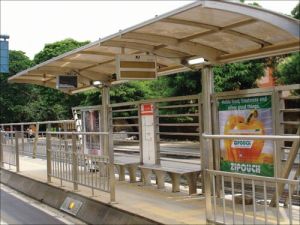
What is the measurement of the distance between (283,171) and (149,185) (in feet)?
14.3

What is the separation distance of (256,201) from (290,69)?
1032 inches

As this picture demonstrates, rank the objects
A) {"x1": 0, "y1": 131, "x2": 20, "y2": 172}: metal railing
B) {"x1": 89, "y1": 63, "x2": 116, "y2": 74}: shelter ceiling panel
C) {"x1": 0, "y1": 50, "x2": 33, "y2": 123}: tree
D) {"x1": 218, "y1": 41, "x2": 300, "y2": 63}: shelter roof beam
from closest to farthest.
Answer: {"x1": 218, "y1": 41, "x2": 300, "y2": 63}: shelter roof beam, {"x1": 89, "y1": 63, "x2": 116, "y2": 74}: shelter ceiling panel, {"x1": 0, "y1": 131, "x2": 20, "y2": 172}: metal railing, {"x1": 0, "y1": 50, "x2": 33, "y2": 123}: tree

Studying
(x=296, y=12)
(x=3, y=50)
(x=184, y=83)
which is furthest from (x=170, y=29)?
(x=296, y=12)

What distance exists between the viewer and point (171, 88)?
95.0 ft

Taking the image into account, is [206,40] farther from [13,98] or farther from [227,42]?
[13,98]

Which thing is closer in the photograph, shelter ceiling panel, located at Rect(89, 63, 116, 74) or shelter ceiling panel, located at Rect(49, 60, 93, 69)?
shelter ceiling panel, located at Rect(49, 60, 93, 69)

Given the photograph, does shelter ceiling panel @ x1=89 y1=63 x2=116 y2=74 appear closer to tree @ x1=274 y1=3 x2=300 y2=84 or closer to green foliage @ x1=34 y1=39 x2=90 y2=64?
tree @ x1=274 y1=3 x2=300 y2=84

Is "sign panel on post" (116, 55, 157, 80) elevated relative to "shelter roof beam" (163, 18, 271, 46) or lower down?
lower down

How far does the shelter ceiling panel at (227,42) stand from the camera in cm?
722

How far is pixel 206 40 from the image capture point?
24.8 feet

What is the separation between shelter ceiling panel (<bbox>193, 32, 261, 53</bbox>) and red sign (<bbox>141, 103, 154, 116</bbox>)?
2.31 meters

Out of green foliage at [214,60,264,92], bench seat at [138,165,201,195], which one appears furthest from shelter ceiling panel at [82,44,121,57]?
green foliage at [214,60,264,92]

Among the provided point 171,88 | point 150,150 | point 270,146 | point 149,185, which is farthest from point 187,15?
point 171,88

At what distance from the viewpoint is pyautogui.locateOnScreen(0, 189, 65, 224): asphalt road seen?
8.65 metres
